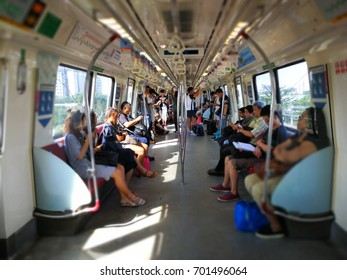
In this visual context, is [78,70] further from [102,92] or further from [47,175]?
[47,175]

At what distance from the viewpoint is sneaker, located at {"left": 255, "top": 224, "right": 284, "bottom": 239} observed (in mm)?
3074

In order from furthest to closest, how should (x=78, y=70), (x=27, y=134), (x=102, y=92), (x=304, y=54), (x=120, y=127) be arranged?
(x=102, y=92), (x=120, y=127), (x=78, y=70), (x=304, y=54), (x=27, y=134)

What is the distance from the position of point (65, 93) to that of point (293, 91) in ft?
11.2

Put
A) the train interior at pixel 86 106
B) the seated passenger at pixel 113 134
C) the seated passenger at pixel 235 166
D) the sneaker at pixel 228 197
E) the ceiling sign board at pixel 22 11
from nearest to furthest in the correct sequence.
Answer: the ceiling sign board at pixel 22 11, the train interior at pixel 86 106, the seated passenger at pixel 235 166, the sneaker at pixel 228 197, the seated passenger at pixel 113 134

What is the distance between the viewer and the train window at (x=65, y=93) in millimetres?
4229

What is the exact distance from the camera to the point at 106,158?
4.32 m

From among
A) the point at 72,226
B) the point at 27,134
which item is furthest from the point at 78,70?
the point at 72,226

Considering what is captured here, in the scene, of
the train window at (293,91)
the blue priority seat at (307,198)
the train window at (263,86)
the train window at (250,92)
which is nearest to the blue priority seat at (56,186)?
the blue priority seat at (307,198)

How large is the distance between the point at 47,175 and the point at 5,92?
958 millimetres

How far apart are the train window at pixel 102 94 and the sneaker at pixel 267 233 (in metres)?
4.30

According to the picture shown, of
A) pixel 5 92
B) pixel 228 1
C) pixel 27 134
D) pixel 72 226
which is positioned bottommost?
pixel 72 226

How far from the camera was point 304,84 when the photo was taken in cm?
421

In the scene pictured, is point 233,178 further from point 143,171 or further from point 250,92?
point 250,92

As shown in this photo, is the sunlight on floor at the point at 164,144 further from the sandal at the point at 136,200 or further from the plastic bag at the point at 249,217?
the plastic bag at the point at 249,217
